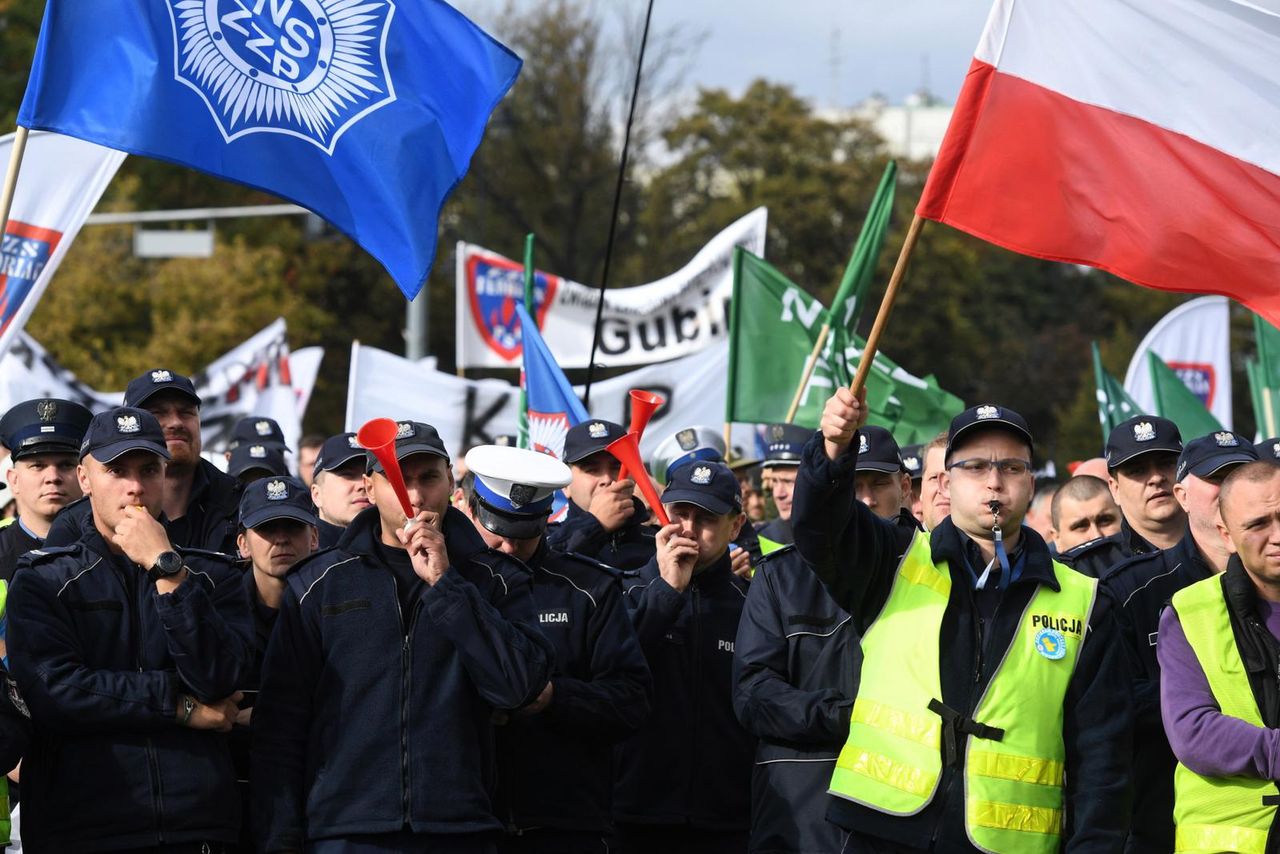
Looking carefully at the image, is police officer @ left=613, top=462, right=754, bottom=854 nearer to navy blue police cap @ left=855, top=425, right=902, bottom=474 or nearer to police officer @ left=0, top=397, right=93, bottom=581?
navy blue police cap @ left=855, top=425, right=902, bottom=474

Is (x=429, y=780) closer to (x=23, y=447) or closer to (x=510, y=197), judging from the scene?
(x=23, y=447)

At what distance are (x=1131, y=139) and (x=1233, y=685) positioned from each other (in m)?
1.75

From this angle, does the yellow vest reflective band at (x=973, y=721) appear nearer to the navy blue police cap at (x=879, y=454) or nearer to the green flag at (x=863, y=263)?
the navy blue police cap at (x=879, y=454)

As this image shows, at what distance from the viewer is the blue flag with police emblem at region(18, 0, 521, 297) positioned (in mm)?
6871

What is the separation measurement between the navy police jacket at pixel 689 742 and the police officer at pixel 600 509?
2.29ft

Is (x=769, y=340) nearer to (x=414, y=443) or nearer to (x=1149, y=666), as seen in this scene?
(x=1149, y=666)

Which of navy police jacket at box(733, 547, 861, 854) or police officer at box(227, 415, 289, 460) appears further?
police officer at box(227, 415, 289, 460)

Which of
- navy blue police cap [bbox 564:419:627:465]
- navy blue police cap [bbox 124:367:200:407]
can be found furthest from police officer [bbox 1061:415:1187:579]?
navy blue police cap [bbox 124:367:200:407]

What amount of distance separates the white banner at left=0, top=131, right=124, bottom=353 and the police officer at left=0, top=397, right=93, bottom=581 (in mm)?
1298

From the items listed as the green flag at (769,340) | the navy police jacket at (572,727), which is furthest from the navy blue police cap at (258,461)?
the green flag at (769,340)

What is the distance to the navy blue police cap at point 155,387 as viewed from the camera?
7727 mm

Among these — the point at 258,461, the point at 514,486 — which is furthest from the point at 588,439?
the point at 258,461

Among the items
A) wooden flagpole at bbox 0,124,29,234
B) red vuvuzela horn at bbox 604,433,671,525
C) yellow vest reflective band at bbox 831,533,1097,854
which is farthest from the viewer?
red vuvuzela horn at bbox 604,433,671,525

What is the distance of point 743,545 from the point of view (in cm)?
848
